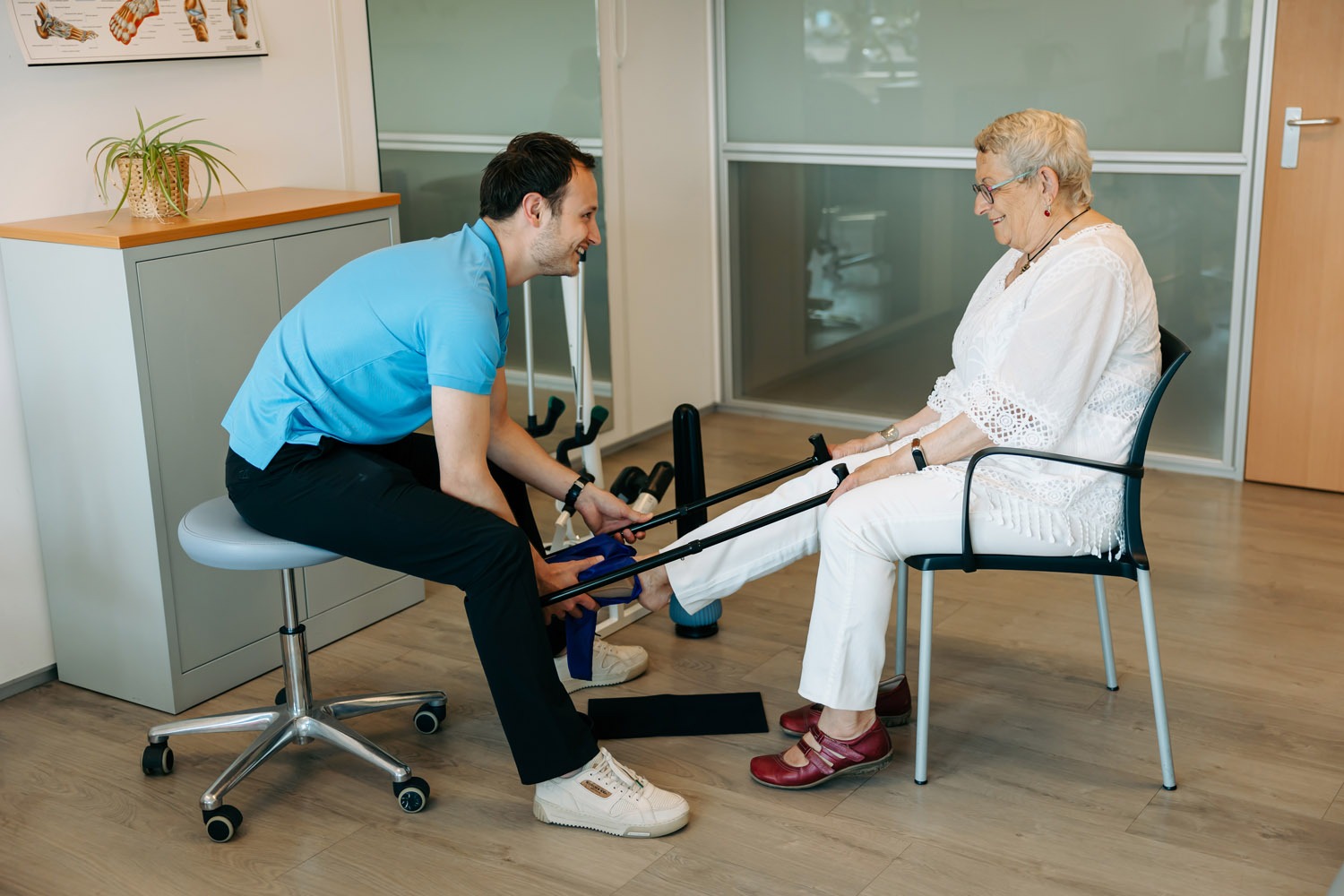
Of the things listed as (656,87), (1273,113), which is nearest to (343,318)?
(656,87)

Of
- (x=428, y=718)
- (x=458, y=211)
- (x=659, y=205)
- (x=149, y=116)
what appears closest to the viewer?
→ (x=428, y=718)

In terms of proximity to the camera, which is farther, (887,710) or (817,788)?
(887,710)

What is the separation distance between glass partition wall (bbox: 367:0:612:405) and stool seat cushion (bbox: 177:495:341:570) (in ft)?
4.53

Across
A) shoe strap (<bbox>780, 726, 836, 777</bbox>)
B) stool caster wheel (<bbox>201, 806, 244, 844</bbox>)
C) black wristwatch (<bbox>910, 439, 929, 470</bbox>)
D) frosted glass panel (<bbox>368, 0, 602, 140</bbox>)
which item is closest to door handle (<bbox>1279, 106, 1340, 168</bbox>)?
frosted glass panel (<bbox>368, 0, 602, 140</bbox>)

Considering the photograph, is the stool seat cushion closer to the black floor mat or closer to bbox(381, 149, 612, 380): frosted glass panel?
the black floor mat

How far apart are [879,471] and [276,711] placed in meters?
1.19

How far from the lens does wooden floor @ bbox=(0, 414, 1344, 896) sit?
84.6 inches

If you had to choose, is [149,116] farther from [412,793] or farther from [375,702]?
[412,793]

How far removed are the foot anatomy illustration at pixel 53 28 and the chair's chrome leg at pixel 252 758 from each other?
1.41 m

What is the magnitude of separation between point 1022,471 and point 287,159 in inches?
74.8

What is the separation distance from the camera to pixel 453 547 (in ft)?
7.16

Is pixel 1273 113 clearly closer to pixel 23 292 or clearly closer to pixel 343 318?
pixel 343 318

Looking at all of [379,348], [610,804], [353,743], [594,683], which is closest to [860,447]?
[594,683]

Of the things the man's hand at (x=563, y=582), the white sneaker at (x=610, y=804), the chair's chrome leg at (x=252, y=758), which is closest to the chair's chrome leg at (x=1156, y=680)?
the white sneaker at (x=610, y=804)
